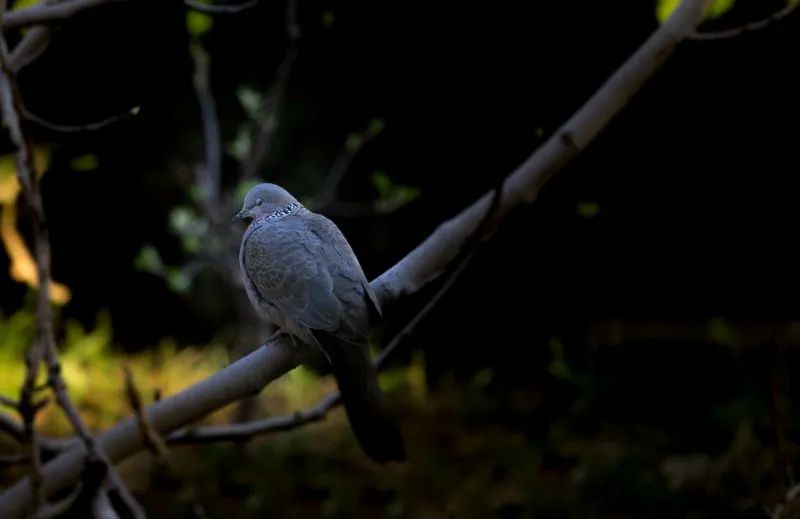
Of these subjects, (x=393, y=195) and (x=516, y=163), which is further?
(x=393, y=195)

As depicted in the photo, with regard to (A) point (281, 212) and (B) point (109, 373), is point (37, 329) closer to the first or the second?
(A) point (281, 212)

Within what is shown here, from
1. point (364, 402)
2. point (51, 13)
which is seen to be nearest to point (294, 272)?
point (364, 402)

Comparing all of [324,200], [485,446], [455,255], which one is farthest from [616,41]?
[455,255]

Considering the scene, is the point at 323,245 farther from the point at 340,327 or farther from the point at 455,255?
the point at 455,255

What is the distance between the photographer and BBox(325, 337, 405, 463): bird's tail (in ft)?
5.22

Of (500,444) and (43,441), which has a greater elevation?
(43,441)

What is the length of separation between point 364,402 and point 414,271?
1.48 ft

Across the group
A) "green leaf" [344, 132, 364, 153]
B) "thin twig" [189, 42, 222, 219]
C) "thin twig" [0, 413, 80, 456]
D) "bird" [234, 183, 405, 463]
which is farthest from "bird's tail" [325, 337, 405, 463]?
"green leaf" [344, 132, 364, 153]

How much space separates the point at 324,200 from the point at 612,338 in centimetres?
187

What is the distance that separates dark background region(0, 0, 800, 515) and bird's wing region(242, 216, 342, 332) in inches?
78.5

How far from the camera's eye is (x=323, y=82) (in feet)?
16.6

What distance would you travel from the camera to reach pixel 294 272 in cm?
178

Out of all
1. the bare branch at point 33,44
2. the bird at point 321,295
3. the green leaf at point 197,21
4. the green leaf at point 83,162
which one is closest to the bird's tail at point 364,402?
the bird at point 321,295

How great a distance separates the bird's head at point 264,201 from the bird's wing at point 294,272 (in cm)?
3
